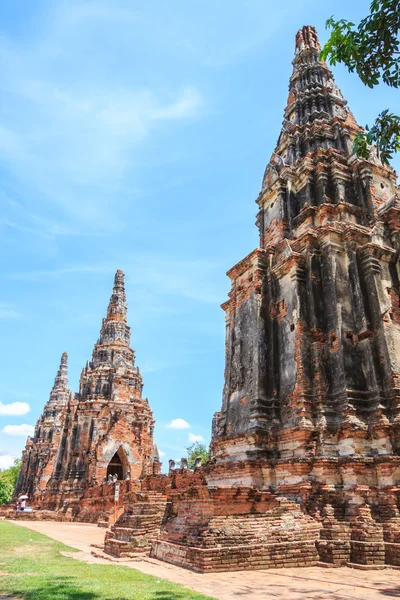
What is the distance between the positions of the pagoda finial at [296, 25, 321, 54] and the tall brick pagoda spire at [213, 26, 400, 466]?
23.5 ft

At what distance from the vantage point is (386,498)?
10.2 m

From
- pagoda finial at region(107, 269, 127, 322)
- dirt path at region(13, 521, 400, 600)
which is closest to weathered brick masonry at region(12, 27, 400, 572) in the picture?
dirt path at region(13, 521, 400, 600)

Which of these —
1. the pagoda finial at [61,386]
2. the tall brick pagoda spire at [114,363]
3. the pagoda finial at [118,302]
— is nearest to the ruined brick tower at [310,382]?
the tall brick pagoda spire at [114,363]

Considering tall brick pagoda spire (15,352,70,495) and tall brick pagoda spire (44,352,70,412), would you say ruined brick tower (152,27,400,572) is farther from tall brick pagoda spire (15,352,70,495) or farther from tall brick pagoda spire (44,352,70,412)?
tall brick pagoda spire (44,352,70,412)

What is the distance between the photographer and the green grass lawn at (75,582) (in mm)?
5910

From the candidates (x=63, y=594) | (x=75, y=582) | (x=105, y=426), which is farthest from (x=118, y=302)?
(x=63, y=594)

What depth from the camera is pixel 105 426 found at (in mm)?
39406

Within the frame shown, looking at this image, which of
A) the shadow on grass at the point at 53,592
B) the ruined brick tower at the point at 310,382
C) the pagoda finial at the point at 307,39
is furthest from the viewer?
the pagoda finial at the point at 307,39

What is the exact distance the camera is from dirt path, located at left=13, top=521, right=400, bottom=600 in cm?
634

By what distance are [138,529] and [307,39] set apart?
24.1 meters

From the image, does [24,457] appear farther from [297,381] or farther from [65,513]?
[297,381]

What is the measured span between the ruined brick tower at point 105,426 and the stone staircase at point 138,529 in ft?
78.7

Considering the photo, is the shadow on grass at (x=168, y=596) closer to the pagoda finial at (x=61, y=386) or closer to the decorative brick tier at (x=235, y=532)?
the decorative brick tier at (x=235, y=532)

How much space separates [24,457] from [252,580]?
6739 centimetres
